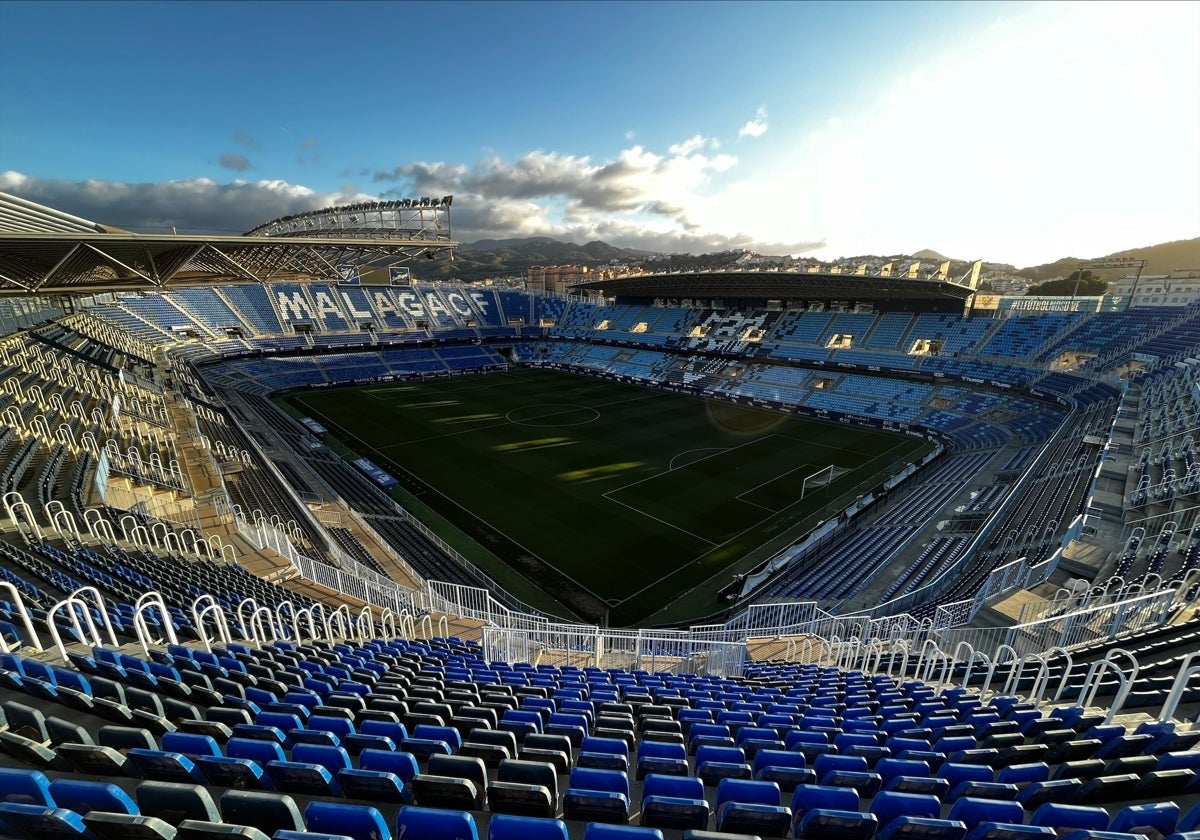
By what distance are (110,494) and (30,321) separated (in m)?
26.8

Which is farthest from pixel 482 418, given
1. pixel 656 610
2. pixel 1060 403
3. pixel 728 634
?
pixel 1060 403

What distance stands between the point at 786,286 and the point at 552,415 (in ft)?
109

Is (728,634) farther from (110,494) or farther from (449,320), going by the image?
(449,320)

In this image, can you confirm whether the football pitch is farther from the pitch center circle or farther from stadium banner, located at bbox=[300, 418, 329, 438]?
stadium banner, located at bbox=[300, 418, 329, 438]

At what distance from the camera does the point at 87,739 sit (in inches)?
159

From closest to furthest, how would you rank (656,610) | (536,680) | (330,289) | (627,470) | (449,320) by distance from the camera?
(536,680) → (656,610) → (627,470) → (330,289) → (449,320)

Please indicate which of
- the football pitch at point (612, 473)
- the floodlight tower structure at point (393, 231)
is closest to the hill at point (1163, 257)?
the football pitch at point (612, 473)

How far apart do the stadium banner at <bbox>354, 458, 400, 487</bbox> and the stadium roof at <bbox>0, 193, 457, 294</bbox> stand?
39.5 ft

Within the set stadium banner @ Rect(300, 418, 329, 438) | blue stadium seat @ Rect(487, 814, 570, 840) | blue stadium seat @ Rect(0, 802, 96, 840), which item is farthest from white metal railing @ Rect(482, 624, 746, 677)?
stadium banner @ Rect(300, 418, 329, 438)

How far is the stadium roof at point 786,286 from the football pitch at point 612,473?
54.6ft

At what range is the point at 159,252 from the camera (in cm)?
2097

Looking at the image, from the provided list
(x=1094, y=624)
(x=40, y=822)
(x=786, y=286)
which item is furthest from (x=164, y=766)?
(x=786, y=286)

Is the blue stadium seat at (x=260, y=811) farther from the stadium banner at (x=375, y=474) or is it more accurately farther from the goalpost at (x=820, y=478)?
the goalpost at (x=820, y=478)

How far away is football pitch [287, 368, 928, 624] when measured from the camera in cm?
2314
